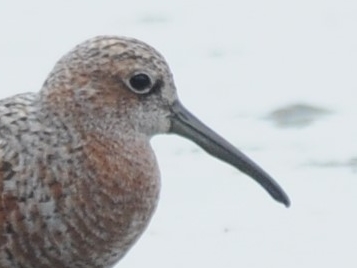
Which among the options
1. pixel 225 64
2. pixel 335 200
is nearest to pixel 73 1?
pixel 225 64

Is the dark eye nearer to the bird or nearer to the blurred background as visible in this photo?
the bird

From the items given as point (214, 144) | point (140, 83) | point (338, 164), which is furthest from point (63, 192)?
point (338, 164)

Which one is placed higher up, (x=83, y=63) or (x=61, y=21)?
(x=61, y=21)

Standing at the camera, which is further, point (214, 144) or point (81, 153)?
point (214, 144)

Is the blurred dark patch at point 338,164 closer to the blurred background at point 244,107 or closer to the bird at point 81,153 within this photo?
the blurred background at point 244,107

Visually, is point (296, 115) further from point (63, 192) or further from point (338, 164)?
point (63, 192)

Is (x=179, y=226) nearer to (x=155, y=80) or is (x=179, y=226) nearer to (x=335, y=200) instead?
(x=335, y=200)

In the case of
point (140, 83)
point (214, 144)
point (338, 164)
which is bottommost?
point (140, 83)
